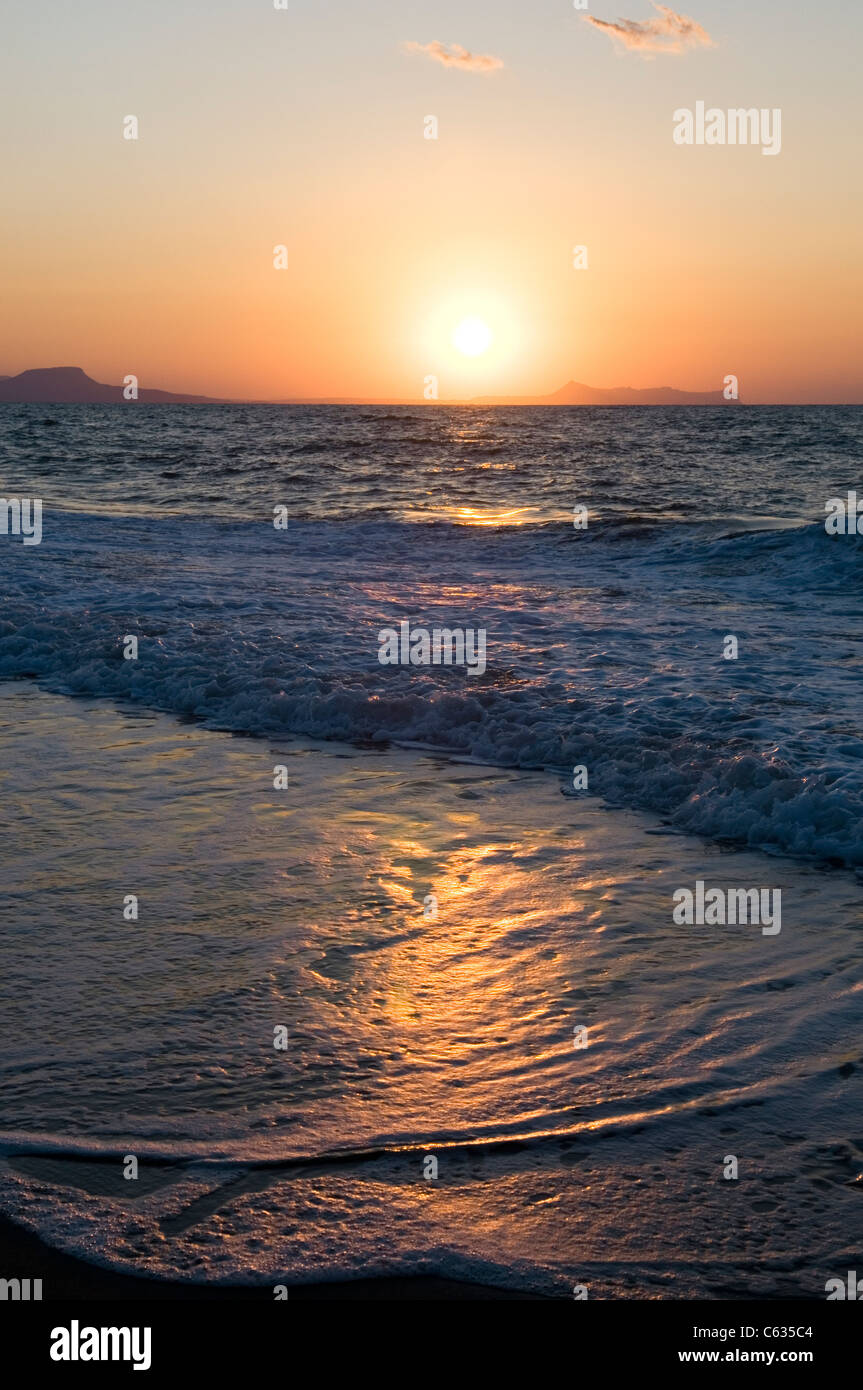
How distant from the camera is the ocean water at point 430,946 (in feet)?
10.6

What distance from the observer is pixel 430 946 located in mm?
4965

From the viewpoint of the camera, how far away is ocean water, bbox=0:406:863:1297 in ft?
10.6

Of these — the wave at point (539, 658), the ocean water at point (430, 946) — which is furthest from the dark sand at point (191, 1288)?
the wave at point (539, 658)

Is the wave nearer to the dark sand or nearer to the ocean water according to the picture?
the ocean water

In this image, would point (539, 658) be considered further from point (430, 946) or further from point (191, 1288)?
point (191, 1288)

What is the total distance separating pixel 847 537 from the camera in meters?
18.4

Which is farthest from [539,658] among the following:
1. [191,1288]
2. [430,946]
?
[191,1288]

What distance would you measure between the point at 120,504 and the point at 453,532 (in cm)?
1038

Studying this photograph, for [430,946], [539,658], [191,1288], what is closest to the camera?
[191,1288]

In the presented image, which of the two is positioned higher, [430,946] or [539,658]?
[539,658]

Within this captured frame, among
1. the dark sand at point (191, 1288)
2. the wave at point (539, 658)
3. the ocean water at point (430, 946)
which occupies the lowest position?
the dark sand at point (191, 1288)

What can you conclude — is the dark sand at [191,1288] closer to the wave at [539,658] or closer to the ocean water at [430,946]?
the ocean water at [430,946]

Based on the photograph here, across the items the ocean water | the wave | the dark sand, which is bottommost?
the dark sand

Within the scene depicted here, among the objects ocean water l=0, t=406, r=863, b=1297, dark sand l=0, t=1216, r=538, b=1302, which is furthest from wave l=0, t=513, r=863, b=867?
dark sand l=0, t=1216, r=538, b=1302
